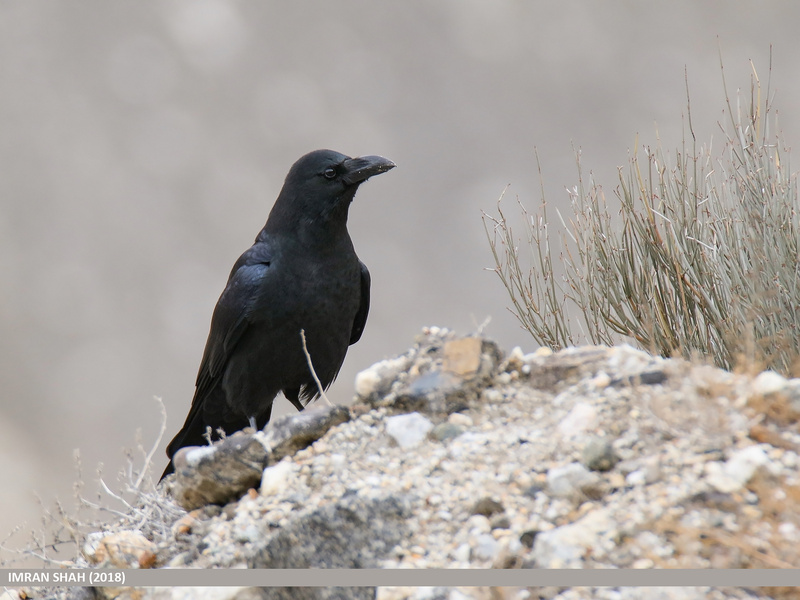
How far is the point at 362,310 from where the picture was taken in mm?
5176

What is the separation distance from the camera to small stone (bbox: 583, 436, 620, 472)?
7.51ft

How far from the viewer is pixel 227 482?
278 centimetres

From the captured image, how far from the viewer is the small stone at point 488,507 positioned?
228 centimetres

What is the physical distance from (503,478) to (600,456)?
0.90 ft

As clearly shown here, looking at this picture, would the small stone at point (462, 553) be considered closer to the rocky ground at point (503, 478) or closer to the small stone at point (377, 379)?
the rocky ground at point (503, 478)

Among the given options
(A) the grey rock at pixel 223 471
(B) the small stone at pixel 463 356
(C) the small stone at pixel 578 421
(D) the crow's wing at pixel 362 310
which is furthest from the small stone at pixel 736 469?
(D) the crow's wing at pixel 362 310

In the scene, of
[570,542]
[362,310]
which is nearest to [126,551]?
[570,542]

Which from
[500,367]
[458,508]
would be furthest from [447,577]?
[500,367]

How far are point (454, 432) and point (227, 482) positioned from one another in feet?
2.48

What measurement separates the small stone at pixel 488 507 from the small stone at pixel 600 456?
260mm

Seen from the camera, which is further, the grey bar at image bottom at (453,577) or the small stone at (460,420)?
the small stone at (460,420)

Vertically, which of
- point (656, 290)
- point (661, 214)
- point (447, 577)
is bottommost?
point (447, 577)

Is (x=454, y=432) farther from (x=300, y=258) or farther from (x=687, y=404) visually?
(x=300, y=258)

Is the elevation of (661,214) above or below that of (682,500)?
above
